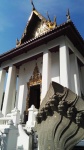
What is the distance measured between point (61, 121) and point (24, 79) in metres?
7.80

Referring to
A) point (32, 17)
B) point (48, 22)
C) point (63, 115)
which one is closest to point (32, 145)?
point (63, 115)

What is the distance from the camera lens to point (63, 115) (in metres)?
1.50

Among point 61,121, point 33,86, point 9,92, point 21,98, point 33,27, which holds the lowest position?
point 61,121

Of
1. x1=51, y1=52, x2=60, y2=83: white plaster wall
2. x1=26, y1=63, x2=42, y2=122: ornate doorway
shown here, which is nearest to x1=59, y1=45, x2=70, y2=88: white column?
x1=51, y1=52, x2=60, y2=83: white plaster wall

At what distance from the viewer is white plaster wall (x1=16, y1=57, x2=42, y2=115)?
8.38 metres

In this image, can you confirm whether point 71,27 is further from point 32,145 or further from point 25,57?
point 32,145

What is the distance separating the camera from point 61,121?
4.92 ft

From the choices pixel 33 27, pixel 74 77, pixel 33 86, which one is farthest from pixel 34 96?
pixel 33 27

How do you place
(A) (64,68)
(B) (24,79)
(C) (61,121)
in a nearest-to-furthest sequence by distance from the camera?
(C) (61,121), (A) (64,68), (B) (24,79)

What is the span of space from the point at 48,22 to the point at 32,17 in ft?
5.77

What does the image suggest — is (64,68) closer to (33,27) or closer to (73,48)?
(73,48)

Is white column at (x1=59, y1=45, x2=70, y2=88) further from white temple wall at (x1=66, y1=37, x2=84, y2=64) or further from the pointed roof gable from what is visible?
the pointed roof gable

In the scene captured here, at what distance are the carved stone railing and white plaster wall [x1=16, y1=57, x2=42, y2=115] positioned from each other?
676 centimetres

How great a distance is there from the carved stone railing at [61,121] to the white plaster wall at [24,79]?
676 centimetres
